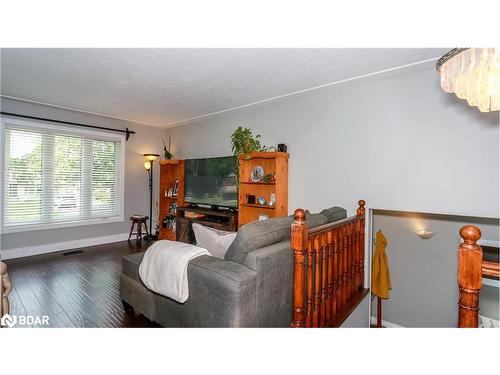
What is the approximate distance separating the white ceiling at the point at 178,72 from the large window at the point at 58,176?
69 cm

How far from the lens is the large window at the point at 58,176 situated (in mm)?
3908

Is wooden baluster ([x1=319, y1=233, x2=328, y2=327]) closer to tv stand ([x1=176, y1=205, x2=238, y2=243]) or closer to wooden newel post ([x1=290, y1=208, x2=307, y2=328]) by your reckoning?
wooden newel post ([x1=290, y1=208, x2=307, y2=328])

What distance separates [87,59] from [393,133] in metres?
3.27

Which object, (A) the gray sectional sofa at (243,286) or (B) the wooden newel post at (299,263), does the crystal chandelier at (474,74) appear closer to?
(B) the wooden newel post at (299,263)

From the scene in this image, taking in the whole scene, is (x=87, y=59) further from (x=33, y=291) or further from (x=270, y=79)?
(x=33, y=291)

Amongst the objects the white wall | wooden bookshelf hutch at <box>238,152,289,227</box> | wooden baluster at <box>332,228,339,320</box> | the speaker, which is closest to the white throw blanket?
wooden baluster at <box>332,228,339,320</box>

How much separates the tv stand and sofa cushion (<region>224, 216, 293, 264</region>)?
87.4 inches

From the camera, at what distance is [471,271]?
36.9 inches

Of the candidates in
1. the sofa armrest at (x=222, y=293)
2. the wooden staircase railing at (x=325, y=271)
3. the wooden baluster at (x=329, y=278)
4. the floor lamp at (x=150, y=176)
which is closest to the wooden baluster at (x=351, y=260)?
the wooden staircase railing at (x=325, y=271)

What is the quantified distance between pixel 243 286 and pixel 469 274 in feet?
3.36

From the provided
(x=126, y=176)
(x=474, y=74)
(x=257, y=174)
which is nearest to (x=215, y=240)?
(x=474, y=74)

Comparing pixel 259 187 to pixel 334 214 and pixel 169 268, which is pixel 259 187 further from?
pixel 169 268

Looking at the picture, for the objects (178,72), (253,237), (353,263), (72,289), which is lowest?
(72,289)

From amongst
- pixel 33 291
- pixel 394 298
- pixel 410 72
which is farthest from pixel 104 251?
pixel 410 72
